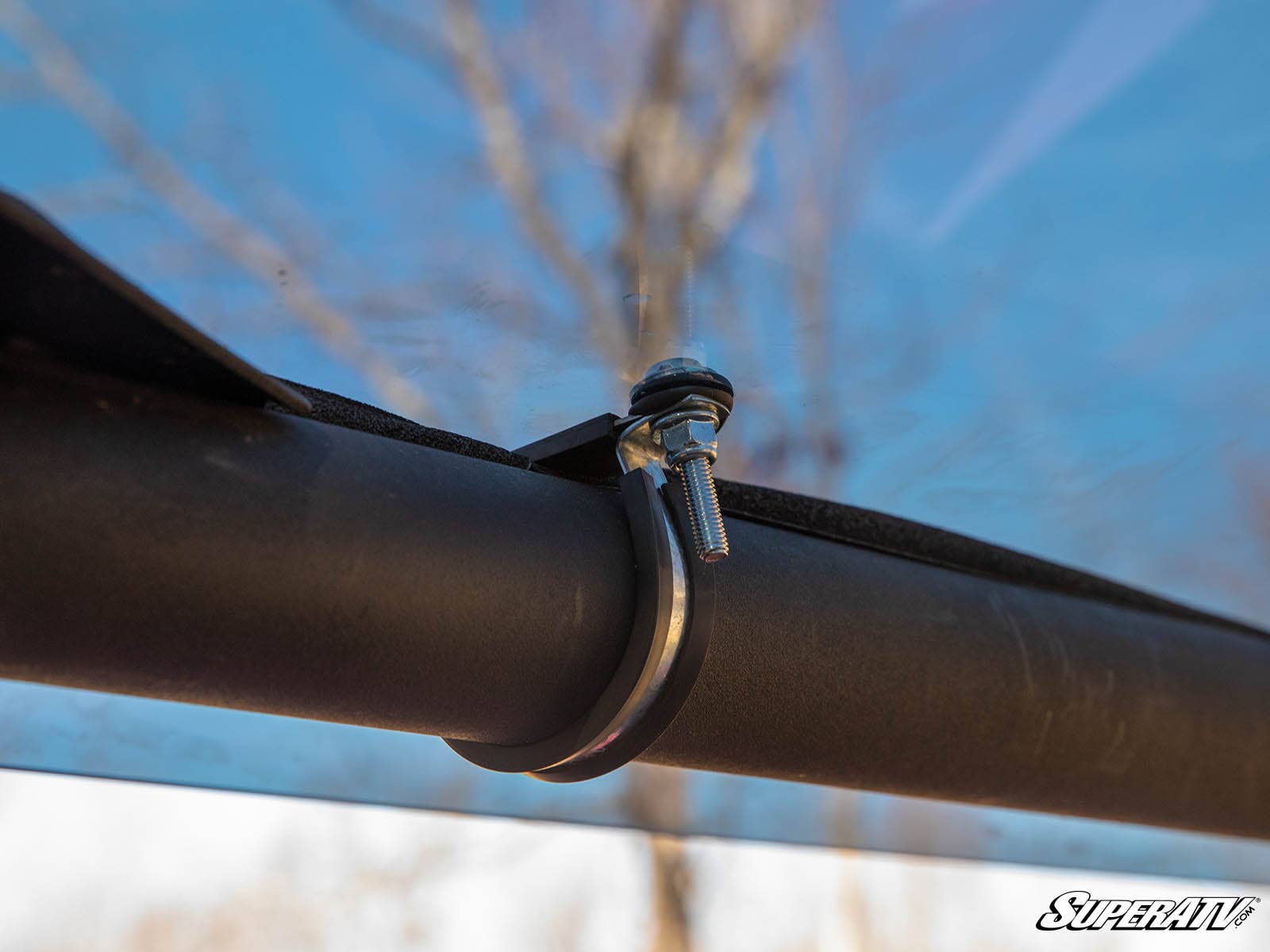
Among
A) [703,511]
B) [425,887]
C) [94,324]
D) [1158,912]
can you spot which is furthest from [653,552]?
[425,887]

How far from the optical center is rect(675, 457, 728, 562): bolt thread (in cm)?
42

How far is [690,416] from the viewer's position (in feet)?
1.47

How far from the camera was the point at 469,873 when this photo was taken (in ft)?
4.77

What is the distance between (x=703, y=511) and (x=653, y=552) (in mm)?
25

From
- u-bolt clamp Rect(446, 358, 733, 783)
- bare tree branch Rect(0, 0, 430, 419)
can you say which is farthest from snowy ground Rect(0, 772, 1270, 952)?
u-bolt clamp Rect(446, 358, 733, 783)

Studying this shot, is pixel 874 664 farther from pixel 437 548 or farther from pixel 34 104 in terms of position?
pixel 34 104

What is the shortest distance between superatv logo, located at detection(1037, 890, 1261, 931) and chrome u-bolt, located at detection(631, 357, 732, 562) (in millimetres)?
828

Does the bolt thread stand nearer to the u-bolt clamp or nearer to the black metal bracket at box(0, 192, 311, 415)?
the u-bolt clamp

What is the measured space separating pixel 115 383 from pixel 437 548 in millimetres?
116

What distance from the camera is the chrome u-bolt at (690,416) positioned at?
44cm

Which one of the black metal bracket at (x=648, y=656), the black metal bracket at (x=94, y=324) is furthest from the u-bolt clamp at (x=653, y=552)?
the black metal bracket at (x=94, y=324)

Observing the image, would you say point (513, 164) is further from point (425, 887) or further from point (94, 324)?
point (425, 887)

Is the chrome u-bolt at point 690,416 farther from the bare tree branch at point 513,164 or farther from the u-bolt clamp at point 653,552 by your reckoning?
the bare tree branch at point 513,164

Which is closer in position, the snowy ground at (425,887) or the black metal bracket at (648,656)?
the black metal bracket at (648,656)
